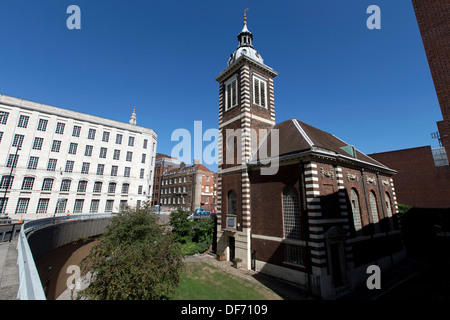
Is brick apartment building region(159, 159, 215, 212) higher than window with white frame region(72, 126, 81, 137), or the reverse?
window with white frame region(72, 126, 81, 137)

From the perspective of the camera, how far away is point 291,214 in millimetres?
16094

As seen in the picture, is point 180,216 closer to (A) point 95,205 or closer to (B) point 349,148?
(B) point 349,148

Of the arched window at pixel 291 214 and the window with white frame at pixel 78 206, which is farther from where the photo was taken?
the window with white frame at pixel 78 206

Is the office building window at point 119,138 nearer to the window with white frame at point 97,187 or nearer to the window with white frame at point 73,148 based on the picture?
the window with white frame at point 73,148

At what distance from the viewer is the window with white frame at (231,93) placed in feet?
78.1

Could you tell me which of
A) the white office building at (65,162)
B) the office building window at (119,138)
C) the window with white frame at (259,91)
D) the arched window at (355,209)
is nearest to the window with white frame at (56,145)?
the white office building at (65,162)

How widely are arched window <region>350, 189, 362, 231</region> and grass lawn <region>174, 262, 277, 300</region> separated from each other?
10.1 metres

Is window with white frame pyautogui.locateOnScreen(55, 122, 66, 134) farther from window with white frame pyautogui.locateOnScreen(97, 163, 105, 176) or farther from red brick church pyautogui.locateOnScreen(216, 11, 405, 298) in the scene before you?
red brick church pyautogui.locateOnScreen(216, 11, 405, 298)

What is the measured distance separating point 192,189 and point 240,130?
3831 cm

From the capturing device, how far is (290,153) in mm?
16547

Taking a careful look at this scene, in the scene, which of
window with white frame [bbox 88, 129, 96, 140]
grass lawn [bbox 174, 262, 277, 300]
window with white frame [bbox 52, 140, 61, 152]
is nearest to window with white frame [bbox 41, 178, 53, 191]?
window with white frame [bbox 52, 140, 61, 152]

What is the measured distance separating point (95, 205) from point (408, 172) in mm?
57463

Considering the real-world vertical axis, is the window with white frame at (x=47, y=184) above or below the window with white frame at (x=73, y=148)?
below

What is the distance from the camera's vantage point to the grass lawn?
1296cm
